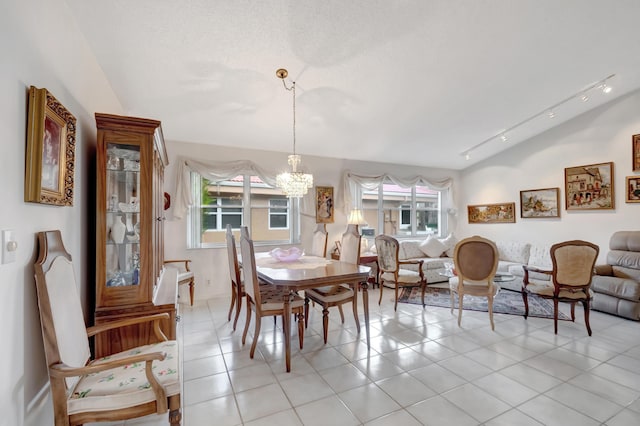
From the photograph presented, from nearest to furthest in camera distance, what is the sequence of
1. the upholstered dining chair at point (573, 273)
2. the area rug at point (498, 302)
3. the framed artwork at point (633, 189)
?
the upholstered dining chair at point (573, 273) → the area rug at point (498, 302) → the framed artwork at point (633, 189)

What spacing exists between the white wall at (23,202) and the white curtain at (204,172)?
249 cm

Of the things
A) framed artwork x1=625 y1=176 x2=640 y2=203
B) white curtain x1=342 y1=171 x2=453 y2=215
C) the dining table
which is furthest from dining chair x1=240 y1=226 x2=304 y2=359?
framed artwork x1=625 y1=176 x2=640 y2=203

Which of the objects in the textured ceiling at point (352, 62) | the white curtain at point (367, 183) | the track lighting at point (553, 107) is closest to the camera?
the textured ceiling at point (352, 62)

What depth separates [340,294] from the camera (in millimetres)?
2932

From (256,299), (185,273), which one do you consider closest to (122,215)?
(256,299)

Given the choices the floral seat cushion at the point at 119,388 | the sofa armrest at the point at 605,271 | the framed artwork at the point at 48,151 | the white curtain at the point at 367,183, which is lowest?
the floral seat cushion at the point at 119,388

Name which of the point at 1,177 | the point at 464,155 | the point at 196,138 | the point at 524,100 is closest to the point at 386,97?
the point at 524,100

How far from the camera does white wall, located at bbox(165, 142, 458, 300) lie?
4344 millimetres

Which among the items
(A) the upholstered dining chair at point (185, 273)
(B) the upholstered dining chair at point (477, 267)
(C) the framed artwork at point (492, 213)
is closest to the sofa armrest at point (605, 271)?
(B) the upholstered dining chair at point (477, 267)

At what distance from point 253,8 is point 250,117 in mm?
1767

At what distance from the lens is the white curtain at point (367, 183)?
5531 millimetres

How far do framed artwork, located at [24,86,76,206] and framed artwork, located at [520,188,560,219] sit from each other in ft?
22.0

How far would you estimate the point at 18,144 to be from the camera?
120 cm

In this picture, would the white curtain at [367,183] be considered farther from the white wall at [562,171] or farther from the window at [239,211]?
the window at [239,211]
